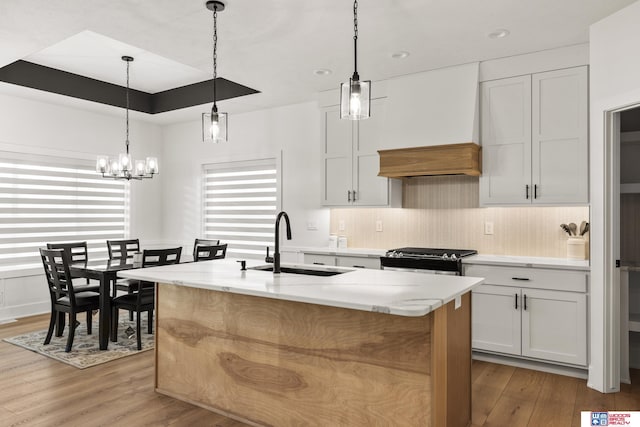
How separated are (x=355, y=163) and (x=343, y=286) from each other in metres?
2.66

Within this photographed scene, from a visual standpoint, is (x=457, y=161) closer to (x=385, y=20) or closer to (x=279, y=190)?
(x=385, y=20)

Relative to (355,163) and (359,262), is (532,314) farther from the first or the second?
(355,163)

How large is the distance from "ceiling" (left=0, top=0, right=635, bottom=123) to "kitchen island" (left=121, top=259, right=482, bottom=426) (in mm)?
1804

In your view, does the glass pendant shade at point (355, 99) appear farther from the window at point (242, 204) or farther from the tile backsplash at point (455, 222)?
the window at point (242, 204)

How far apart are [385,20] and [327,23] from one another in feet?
1.39

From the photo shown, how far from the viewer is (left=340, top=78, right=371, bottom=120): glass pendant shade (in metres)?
2.42

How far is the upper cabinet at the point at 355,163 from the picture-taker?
4.69 m

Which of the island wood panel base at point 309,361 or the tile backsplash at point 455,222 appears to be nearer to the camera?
the island wood panel base at point 309,361

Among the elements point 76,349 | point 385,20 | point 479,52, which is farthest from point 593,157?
point 76,349

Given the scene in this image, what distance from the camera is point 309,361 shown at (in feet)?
8.27

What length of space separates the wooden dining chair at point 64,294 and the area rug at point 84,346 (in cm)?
11

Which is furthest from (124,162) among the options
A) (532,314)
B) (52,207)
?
(532,314)

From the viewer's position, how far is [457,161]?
4.02 m

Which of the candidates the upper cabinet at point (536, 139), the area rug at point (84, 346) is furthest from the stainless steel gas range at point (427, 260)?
the area rug at point (84, 346)
